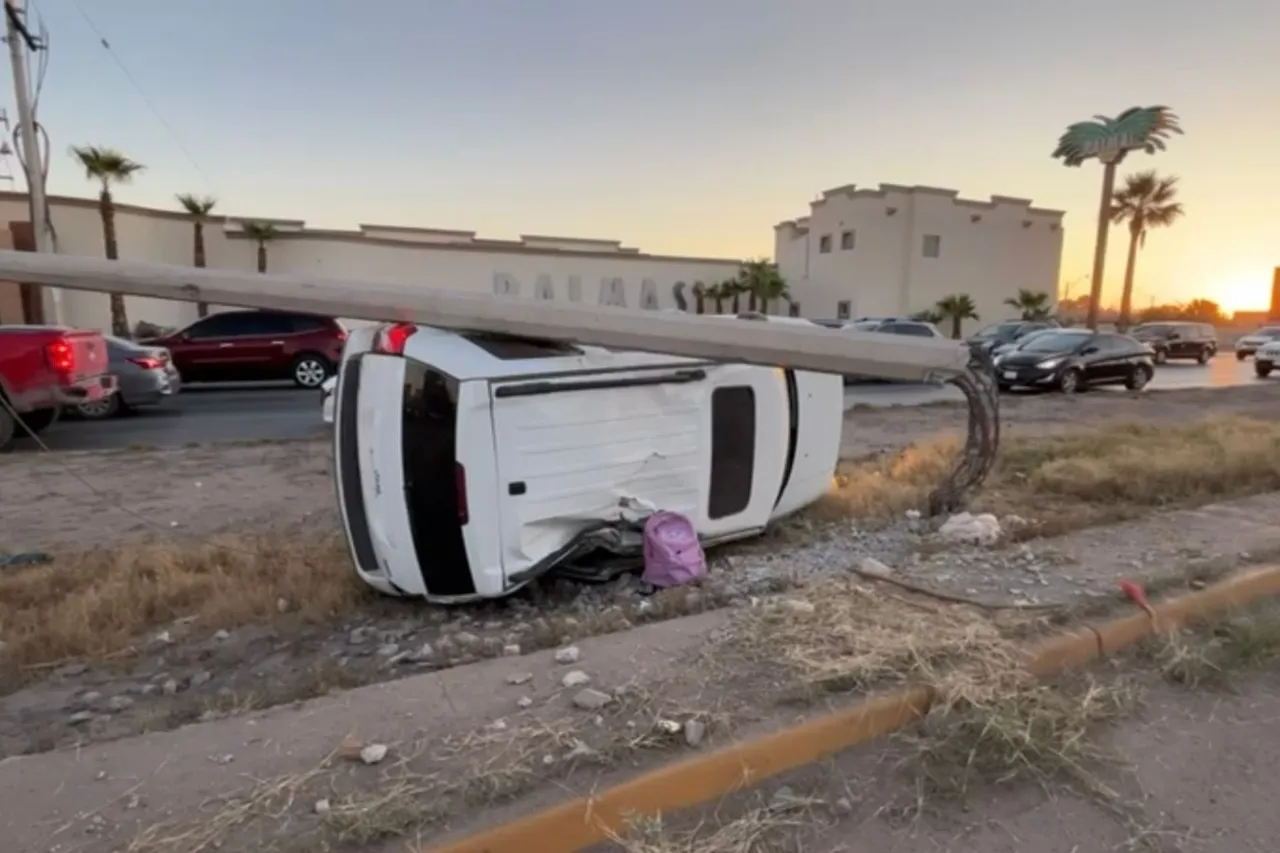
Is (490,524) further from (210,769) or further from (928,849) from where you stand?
(928,849)

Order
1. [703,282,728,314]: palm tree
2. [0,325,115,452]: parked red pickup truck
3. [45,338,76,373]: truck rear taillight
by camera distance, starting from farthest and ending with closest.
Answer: [703,282,728,314]: palm tree, [45,338,76,373]: truck rear taillight, [0,325,115,452]: parked red pickup truck

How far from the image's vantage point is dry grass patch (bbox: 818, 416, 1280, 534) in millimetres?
6855

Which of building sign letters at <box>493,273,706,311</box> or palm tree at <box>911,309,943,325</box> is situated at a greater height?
building sign letters at <box>493,273,706,311</box>

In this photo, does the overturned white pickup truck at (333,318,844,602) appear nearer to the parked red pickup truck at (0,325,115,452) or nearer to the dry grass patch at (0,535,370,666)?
the dry grass patch at (0,535,370,666)

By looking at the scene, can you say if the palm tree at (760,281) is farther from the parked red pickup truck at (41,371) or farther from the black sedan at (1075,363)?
the parked red pickup truck at (41,371)

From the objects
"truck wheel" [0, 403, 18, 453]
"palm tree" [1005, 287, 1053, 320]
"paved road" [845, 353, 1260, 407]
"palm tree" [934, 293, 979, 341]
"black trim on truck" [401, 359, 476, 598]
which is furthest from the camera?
"palm tree" [1005, 287, 1053, 320]

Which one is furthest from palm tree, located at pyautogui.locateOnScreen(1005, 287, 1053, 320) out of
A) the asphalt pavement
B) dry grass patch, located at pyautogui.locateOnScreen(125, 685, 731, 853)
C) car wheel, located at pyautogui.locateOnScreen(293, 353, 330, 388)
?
dry grass patch, located at pyautogui.locateOnScreen(125, 685, 731, 853)

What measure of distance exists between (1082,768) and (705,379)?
3.09m

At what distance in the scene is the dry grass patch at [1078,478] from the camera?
22.5 feet

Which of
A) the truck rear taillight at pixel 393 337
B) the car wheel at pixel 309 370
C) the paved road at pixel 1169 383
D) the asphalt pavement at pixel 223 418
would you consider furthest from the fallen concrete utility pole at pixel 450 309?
the car wheel at pixel 309 370

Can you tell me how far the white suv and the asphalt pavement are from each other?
17291 mm

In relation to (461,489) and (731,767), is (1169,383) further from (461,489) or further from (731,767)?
(731,767)

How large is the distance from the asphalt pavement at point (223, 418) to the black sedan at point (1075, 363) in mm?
2013

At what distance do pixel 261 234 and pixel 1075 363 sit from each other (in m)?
28.0
